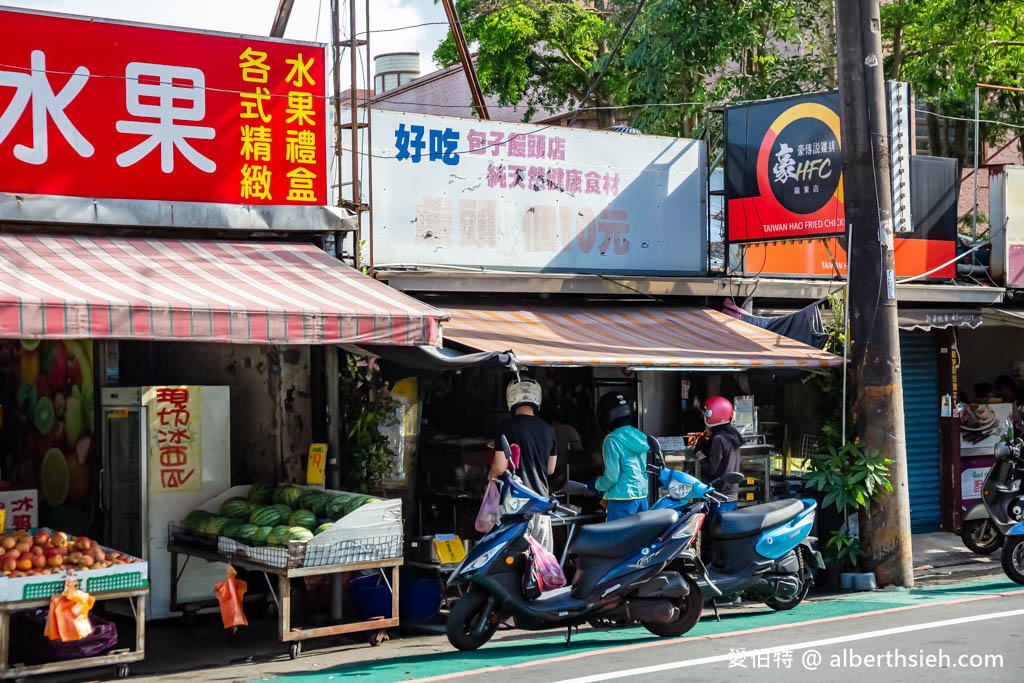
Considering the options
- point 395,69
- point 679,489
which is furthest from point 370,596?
point 395,69

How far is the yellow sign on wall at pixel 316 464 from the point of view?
9.95m

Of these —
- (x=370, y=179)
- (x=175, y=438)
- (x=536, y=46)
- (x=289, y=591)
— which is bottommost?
(x=289, y=591)

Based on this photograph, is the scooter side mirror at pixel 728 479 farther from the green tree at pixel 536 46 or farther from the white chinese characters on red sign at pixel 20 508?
the green tree at pixel 536 46

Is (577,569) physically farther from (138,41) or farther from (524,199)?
(138,41)

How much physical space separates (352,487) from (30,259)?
331 centimetres

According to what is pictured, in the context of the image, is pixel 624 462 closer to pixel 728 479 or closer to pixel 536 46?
pixel 728 479

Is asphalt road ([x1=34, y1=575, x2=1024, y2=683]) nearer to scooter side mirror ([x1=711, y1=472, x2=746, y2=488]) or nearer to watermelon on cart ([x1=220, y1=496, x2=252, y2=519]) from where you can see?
watermelon on cart ([x1=220, y1=496, x2=252, y2=519])

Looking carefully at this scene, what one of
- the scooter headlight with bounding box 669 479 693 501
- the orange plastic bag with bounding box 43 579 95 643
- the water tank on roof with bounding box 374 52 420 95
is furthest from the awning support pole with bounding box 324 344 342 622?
the water tank on roof with bounding box 374 52 420 95

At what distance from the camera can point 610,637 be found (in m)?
9.06

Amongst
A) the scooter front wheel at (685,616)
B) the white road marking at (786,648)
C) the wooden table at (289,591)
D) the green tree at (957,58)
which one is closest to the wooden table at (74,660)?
the wooden table at (289,591)

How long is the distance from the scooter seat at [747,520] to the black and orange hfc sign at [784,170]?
3585 millimetres

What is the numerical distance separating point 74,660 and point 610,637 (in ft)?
12.8

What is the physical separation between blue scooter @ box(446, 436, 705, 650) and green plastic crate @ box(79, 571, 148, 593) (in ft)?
7.31

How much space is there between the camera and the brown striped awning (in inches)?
397
